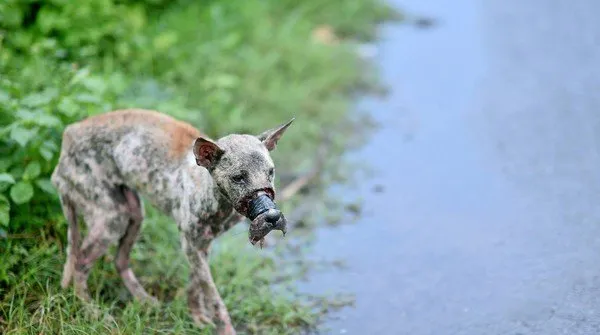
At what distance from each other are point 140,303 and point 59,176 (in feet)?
3.00

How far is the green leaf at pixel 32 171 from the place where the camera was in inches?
223

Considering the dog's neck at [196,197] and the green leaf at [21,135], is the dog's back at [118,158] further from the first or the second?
the green leaf at [21,135]

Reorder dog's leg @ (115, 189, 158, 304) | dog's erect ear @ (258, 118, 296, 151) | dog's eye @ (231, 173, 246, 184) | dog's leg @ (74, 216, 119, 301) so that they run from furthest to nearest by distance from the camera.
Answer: dog's leg @ (115, 189, 158, 304)
dog's leg @ (74, 216, 119, 301)
dog's erect ear @ (258, 118, 296, 151)
dog's eye @ (231, 173, 246, 184)

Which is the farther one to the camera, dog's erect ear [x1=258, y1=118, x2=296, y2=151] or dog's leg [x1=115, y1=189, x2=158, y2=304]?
dog's leg [x1=115, y1=189, x2=158, y2=304]

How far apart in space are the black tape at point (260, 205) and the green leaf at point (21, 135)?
175 centimetres

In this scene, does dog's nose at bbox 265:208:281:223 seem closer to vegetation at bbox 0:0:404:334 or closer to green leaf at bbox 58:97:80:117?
vegetation at bbox 0:0:404:334

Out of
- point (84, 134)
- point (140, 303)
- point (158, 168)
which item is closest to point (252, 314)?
point (140, 303)

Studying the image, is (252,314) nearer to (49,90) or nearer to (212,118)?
(49,90)

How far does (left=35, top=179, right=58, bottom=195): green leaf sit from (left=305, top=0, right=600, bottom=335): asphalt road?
183cm

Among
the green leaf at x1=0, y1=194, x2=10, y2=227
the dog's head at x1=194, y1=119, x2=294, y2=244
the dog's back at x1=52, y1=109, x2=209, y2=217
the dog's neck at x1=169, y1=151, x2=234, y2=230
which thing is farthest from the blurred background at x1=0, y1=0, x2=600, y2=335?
the dog's head at x1=194, y1=119, x2=294, y2=244

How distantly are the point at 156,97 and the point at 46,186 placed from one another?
2.13 m

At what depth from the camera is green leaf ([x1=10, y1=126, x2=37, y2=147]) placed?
18.2 feet

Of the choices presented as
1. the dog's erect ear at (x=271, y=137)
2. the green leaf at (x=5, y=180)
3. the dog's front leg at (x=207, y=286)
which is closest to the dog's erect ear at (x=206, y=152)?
the dog's erect ear at (x=271, y=137)

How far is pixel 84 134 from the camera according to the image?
17.9 feet
